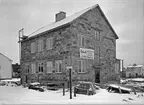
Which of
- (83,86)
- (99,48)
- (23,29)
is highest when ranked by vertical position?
(23,29)

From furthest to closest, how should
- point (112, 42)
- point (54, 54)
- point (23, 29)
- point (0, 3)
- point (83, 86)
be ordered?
point (23, 29)
point (112, 42)
point (54, 54)
point (0, 3)
point (83, 86)

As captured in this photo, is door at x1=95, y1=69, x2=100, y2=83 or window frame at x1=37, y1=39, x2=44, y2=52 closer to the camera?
door at x1=95, y1=69, x2=100, y2=83

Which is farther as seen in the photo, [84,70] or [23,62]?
[23,62]

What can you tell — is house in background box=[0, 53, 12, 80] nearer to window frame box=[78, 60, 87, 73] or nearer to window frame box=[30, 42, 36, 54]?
window frame box=[30, 42, 36, 54]

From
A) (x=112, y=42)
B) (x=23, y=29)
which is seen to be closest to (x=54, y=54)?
(x=112, y=42)

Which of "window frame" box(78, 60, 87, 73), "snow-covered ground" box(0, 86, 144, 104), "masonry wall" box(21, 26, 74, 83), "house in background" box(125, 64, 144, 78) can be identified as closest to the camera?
"snow-covered ground" box(0, 86, 144, 104)

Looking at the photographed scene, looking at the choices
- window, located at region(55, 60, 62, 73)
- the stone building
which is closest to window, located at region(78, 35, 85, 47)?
the stone building

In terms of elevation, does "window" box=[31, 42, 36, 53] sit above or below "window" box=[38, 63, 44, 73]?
above

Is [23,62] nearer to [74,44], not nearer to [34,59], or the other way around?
[34,59]

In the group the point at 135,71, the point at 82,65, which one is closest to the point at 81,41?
the point at 82,65

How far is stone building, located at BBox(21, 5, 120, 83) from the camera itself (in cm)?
1961

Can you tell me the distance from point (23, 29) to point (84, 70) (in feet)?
50.3

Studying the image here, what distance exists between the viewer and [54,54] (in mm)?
21094

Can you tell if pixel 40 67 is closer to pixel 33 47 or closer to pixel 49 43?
pixel 33 47
